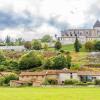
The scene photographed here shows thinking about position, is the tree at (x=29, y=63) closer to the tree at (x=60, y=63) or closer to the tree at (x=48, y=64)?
the tree at (x=48, y=64)

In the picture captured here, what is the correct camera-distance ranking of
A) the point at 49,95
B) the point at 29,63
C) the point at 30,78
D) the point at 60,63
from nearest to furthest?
1. the point at 49,95
2. the point at 30,78
3. the point at 60,63
4. the point at 29,63

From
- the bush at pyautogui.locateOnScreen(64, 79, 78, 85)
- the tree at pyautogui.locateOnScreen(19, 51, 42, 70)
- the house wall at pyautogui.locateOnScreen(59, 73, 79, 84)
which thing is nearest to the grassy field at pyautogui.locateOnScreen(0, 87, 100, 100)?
the bush at pyautogui.locateOnScreen(64, 79, 78, 85)

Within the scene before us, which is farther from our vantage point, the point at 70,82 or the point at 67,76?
the point at 67,76

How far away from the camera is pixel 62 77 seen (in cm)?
7906

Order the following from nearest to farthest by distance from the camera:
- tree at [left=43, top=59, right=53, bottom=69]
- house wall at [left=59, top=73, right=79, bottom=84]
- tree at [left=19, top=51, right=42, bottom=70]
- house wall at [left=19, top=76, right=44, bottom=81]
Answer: house wall at [left=19, top=76, right=44, bottom=81] < house wall at [left=59, top=73, right=79, bottom=84] < tree at [left=43, top=59, right=53, bottom=69] < tree at [left=19, top=51, right=42, bottom=70]

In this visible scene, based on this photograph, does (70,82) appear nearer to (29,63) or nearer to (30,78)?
(30,78)

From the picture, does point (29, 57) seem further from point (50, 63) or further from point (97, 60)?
point (97, 60)

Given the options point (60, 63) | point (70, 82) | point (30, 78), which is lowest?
point (70, 82)

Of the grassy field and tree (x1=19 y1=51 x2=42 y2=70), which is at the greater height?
tree (x1=19 y1=51 x2=42 y2=70)

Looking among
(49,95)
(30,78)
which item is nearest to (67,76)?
(30,78)

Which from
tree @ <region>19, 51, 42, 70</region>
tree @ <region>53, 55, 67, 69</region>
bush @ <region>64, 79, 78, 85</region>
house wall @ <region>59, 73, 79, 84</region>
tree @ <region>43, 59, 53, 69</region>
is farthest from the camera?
tree @ <region>19, 51, 42, 70</region>

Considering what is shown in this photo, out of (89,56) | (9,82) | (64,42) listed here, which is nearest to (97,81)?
(9,82)

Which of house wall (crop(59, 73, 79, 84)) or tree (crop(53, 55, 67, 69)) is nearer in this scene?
house wall (crop(59, 73, 79, 84))

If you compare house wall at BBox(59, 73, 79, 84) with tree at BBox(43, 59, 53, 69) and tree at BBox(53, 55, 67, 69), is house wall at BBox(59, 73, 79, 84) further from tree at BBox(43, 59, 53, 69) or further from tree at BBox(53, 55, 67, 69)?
tree at BBox(43, 59, 53, 69)
